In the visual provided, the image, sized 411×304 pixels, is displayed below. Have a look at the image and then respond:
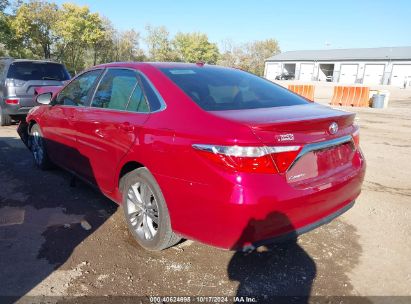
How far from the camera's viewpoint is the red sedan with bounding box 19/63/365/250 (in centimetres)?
247

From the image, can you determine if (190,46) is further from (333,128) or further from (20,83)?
(333,128)

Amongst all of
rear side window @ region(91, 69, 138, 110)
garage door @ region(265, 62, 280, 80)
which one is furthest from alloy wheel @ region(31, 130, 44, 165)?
garage door @ region(265, 62, 280, 80)

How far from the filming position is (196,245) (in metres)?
3.46

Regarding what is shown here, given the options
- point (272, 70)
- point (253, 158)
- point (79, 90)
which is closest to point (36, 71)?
point (79, 90)

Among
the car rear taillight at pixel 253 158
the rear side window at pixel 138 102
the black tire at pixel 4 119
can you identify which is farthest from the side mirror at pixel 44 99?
the black tire at pixel 4 119

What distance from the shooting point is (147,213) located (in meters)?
3.28

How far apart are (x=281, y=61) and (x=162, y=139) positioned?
59.7 metres

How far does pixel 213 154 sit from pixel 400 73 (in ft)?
168

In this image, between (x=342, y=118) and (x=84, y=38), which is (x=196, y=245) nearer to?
(x=342, y=118)

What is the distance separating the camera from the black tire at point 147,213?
118 inches

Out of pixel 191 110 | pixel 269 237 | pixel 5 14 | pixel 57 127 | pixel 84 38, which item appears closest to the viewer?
pixel 269 237

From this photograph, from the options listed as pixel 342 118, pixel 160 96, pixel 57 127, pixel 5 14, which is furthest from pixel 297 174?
pixel 5 14

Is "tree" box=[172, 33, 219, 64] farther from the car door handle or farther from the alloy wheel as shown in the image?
the car door handle

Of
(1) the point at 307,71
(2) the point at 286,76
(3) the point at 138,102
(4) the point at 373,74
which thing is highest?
(3) the point at 138,102
